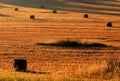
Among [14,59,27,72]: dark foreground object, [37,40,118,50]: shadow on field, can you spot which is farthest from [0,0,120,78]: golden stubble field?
[37,40,118,50]: shadow on field

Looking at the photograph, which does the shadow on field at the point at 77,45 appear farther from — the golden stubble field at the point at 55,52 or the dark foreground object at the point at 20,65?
the dark foreground object at the point at 20,65

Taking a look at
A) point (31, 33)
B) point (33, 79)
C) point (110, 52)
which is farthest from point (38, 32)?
point (33, 79)

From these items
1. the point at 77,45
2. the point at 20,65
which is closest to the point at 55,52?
the point at 77,45

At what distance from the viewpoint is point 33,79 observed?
44.9ft

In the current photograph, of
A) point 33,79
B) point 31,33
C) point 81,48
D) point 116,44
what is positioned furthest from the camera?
point 31,33

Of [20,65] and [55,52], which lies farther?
[55,52]

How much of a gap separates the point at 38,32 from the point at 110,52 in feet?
41.3

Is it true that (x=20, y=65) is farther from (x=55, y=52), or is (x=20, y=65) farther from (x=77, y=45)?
(x=77, y=45)

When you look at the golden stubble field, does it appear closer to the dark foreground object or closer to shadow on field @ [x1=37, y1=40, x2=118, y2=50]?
the dark foreground object

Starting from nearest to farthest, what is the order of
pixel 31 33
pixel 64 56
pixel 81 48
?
pixel 64 56, pixel 81 48, pixel 31 33

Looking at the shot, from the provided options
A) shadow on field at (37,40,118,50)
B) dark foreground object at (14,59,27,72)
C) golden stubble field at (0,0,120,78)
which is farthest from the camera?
shadow on field at (37,40,118,50)

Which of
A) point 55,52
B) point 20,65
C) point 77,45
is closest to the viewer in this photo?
point 20,65

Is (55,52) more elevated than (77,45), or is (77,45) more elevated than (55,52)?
(55,52)

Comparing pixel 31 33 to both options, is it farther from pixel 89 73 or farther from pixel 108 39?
pixel 89 73
